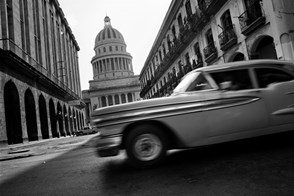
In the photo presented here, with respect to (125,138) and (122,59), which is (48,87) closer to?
(125,138)

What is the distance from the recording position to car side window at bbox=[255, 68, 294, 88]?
442cm

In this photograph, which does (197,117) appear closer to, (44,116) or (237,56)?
(237,56)

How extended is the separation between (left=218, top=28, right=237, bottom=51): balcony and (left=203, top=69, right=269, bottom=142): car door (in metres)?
12.0

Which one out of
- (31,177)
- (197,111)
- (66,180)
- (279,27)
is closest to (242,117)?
(197,111)

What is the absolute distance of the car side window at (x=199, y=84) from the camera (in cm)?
427

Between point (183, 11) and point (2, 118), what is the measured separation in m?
17.5

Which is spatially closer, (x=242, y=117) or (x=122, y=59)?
(x=242, y=117)

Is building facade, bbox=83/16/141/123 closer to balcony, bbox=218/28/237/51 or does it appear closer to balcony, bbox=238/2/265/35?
balcony, bbox=218/28/237/51

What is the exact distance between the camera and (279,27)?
11.8m

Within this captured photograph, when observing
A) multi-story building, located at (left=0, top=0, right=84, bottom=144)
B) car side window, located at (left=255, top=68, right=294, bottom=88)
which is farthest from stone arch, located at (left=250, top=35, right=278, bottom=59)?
multi-story building, located at (left=0, top=0, right=84, bottom=144)

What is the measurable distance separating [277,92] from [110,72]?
95.9m

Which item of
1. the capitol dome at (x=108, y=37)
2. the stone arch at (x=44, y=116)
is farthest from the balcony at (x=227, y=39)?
the capitol dome at (x=108, y=37)

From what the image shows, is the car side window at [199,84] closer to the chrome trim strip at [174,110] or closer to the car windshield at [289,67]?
the chrome trim strip at [174,110]

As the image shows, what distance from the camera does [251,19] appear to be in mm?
13430
